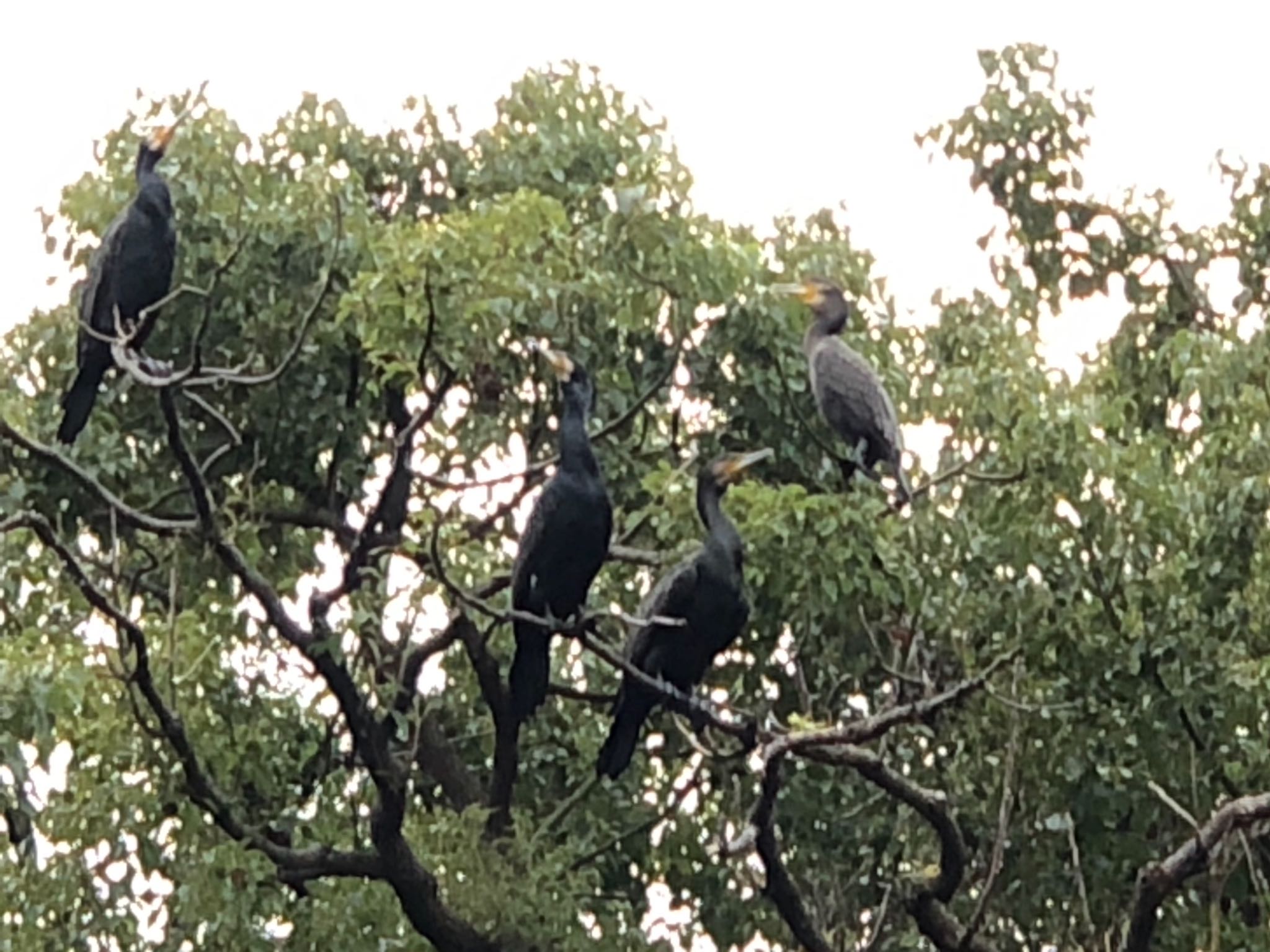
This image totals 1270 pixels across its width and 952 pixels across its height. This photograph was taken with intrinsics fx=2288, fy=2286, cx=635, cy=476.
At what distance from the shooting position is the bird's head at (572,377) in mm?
6441

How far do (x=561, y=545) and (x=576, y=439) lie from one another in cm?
31

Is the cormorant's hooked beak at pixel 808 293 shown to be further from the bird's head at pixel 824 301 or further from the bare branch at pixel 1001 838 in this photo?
the bare branch at pixel 1001 838

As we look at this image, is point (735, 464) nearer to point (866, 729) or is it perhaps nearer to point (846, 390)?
point (846, 390)

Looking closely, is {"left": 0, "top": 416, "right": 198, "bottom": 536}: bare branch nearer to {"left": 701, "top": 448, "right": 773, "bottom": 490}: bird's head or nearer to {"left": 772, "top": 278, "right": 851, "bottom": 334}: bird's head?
{"left": 701, "top": 448, "right": 773, "bottom": 490}: bird's head

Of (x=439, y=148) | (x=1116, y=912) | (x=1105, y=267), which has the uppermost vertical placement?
(x=439, y=148)

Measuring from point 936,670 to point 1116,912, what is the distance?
3.15 feet

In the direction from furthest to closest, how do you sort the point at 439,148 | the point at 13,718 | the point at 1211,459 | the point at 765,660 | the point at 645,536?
the point at 439,148 → the point at 645,536 → the point at 765,660 → the point at 1211,459 → the point at 13,718

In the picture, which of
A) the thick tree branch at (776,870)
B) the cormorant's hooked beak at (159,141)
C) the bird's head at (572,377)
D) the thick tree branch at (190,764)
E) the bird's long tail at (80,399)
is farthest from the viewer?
the cormorant's hooked beak at (159,141)

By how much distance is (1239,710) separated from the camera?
6.67 metres

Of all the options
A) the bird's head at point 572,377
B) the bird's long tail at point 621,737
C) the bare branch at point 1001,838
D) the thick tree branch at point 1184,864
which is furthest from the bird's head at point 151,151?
the thick tree branch at point 1184,864

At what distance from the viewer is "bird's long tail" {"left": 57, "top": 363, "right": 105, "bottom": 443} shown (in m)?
6.57

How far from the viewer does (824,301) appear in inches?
318

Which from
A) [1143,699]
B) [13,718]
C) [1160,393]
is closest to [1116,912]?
[1143,699]

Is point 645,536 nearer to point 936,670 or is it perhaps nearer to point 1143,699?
point 936,670
